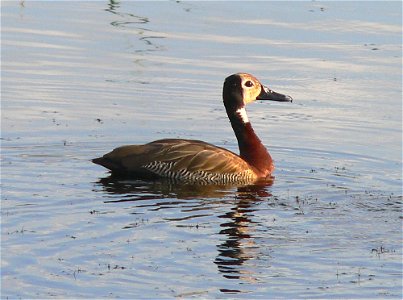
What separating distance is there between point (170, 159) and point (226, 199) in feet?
4.22

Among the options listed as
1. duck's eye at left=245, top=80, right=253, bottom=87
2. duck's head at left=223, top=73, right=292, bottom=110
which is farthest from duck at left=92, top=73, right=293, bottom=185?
duck's eye at left=245, top=80, right=253, bottom=87

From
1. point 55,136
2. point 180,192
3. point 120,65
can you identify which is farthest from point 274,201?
point 120,65

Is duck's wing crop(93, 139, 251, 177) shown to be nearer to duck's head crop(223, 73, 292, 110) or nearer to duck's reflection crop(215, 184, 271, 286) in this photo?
duck's reflection crop(215, 184, 271, 286)

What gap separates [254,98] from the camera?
16.6m

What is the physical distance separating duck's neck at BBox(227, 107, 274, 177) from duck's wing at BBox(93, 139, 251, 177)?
0.26m

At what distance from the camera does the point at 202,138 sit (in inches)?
668

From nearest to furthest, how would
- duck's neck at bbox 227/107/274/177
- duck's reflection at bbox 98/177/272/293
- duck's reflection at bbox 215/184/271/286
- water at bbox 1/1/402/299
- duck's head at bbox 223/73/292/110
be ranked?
water at bbox 1/1/402/299
duck's reflection at bbox 215/184/271/286
duck's reflection at bbox 98/177/272/293
duck's neck at bbox 227/107/274/177
duck's head at bbox 223/73/292/110

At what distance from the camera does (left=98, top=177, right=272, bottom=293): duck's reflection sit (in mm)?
11367

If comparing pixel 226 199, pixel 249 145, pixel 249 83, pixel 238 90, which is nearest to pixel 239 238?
pixel 226 199

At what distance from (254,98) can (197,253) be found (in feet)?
17.7

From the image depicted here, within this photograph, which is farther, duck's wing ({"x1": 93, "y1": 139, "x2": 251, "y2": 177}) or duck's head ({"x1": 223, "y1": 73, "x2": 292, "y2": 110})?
duck's head ({"x1": 223, "y1": 73, "x2": 292, "y2": 110})

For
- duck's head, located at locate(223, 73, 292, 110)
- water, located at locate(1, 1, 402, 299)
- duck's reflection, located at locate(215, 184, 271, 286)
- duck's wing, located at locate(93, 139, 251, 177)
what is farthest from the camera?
duck's head, located at locate(223, 73, 292, 110)

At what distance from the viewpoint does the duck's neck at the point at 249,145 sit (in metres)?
15.6

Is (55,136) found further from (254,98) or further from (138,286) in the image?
(138,286)
